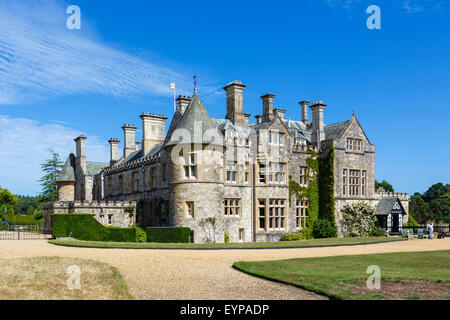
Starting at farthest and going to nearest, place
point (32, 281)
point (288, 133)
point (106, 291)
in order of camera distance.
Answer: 1. point (288, 133)
2. point (32, 281)
3. point (106, 291)

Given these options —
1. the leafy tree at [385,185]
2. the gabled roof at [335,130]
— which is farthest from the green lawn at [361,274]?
the leafy tree at [385,185]

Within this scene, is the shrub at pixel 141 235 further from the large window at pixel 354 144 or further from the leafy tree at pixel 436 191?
the leafy tree at pixel 436 191

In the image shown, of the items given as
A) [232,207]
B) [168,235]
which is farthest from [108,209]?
[232,207]

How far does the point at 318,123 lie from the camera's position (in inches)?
1501

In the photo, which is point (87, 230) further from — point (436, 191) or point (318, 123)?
point (436, 191)

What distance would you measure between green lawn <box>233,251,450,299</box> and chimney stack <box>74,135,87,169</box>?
35.6 meters

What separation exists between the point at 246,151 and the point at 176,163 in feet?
20.4

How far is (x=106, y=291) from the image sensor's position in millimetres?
10312

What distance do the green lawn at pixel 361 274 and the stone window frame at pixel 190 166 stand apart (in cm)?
1313

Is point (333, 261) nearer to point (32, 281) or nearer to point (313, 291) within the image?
point (313, 291)

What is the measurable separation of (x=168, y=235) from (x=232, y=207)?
20.8ft

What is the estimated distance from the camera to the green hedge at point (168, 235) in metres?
27.8

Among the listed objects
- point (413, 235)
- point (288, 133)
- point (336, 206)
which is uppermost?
point (288, 133)

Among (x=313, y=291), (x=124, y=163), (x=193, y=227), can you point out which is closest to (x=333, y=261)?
(x=313, y=291)
